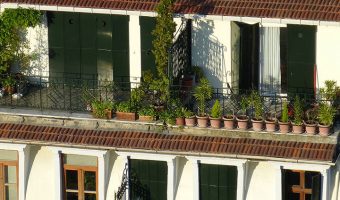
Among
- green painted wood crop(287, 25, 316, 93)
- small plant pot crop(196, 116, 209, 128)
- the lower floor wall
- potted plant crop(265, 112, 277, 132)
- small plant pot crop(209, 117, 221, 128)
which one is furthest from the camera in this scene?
green painted wood crop(287, 25, 316, 93)

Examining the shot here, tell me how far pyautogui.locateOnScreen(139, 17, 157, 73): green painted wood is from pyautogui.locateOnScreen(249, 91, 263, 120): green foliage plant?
142 inches

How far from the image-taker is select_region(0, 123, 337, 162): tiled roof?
5478 cm

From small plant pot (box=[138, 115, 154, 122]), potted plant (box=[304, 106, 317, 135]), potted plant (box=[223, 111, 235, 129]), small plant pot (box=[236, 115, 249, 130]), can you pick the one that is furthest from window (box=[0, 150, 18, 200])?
potted plant (box=[304, 106, 317, 135])

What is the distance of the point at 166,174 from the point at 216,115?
2.73 meters

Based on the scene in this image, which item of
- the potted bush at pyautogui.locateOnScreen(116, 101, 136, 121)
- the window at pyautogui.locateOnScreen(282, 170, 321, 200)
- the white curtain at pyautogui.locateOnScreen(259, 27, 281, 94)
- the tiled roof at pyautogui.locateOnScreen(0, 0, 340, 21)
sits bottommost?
the window at pyautogui.locateOnScreen(282, 170, 321, 200)

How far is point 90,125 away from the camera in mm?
56812

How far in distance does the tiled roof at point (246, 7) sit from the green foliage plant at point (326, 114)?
8.36 ft

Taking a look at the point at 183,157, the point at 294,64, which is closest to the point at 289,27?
the point at 294,64

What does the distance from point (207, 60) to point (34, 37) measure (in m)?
5.48

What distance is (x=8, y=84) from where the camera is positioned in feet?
191

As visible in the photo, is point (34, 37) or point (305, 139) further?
point (34, 37)

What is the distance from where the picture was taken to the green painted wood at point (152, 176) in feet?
187

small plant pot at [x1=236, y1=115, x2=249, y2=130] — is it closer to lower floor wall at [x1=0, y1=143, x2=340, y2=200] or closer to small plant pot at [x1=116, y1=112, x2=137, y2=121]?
lower floor wall at [x1=0, y1=143, x2=340, y2=200]

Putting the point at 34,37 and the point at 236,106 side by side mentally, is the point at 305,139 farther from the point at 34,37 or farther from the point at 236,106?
the point at 34,37
